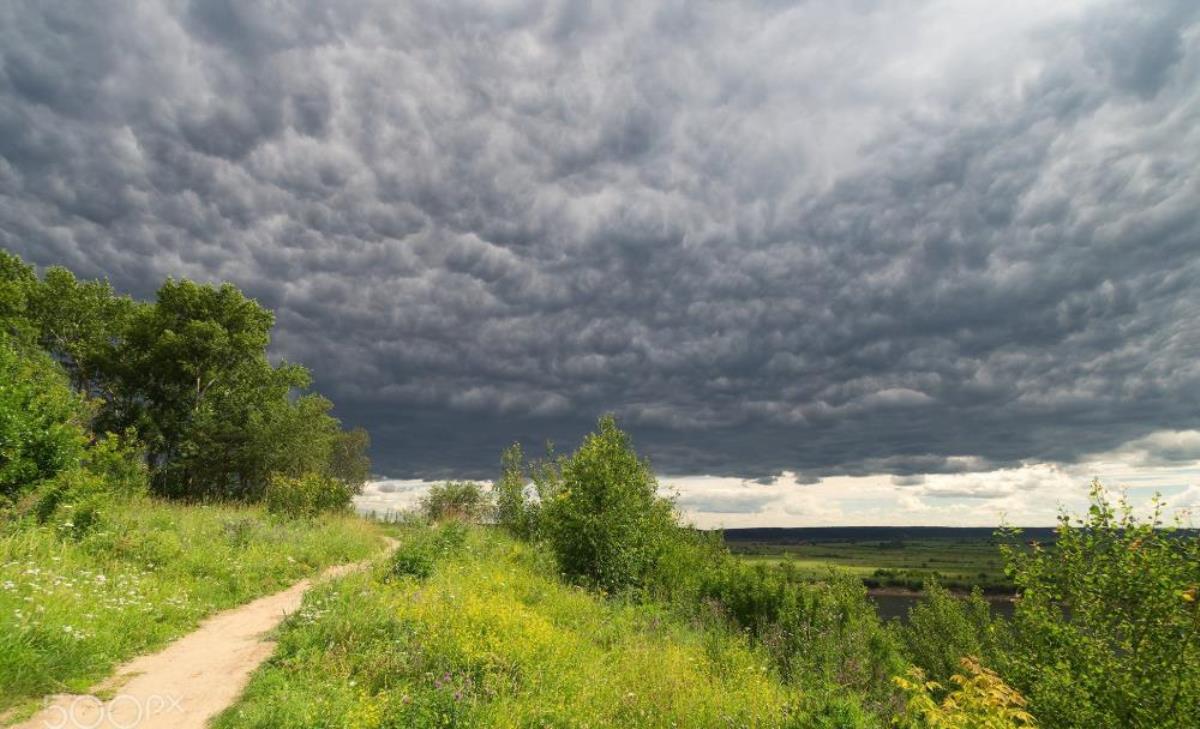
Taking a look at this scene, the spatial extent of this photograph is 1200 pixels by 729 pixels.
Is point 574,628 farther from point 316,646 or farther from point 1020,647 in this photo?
point 1020,647

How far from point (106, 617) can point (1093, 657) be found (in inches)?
666

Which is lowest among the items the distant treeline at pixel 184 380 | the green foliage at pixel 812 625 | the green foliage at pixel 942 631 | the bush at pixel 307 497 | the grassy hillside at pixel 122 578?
the green foliage at pixel 942 631

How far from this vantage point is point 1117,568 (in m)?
11.2

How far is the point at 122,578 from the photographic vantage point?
1228cm

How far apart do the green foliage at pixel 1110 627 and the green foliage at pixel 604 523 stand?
33.6ft

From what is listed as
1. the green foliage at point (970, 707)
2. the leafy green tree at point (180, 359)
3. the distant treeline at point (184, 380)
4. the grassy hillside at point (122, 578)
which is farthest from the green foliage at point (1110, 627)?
the leafy green tree at point (180, 359)

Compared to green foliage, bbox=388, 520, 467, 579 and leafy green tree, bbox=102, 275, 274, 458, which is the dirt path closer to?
green foliage, bbox=388, 520, 467, 579

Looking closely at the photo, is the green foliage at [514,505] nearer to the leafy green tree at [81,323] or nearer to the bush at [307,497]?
the bush at [307,497]

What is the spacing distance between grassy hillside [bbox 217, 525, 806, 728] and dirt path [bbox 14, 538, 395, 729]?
0.49 m

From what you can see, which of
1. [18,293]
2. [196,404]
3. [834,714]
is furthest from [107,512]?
[196,404]

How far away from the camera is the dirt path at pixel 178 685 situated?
7.44 metres

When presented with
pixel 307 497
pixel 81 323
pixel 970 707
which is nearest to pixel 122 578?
pixel 970 707

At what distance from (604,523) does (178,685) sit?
12336 millimetres

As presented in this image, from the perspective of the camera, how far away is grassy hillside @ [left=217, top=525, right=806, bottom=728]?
7.96 m
